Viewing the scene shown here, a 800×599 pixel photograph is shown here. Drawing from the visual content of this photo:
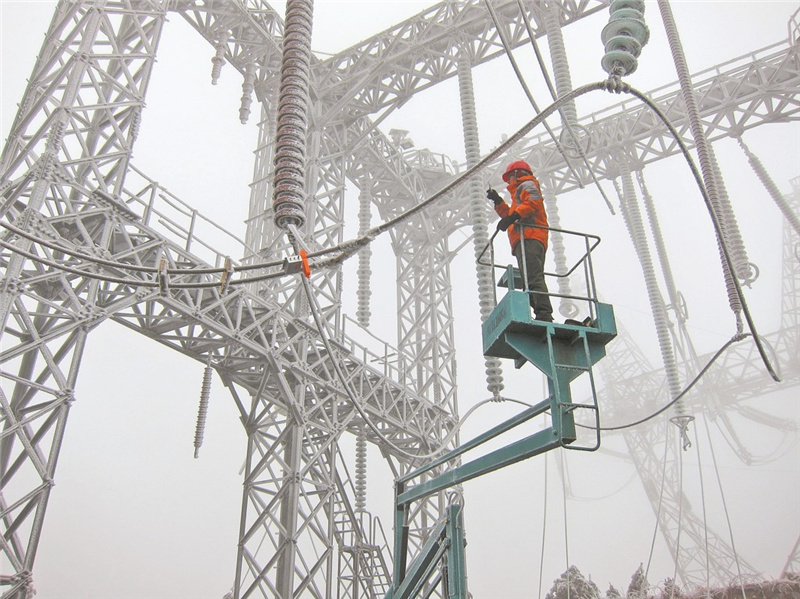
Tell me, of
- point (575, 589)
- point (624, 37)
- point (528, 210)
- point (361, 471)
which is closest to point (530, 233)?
point (528, 210)

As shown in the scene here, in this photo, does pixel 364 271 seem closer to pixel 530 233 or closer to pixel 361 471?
pixel 361 471

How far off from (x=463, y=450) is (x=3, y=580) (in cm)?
567

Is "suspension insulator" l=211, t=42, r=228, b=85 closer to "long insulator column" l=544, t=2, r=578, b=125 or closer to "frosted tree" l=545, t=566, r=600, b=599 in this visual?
"long insulator column" l=544, t=2, r=578, b=125

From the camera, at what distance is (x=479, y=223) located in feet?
36.7

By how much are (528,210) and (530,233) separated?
23cm

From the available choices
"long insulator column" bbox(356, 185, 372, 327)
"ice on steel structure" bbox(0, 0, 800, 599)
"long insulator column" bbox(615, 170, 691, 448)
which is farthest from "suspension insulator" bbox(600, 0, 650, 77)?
"long insulator column" bbox(356, 185, 372, 327)

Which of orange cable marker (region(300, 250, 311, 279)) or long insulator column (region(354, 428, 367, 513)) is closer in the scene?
orange cable marker (region(300, 250, 311, 279))

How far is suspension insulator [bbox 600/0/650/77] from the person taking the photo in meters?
5.43

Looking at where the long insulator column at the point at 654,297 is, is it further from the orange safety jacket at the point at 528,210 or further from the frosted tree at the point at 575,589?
the frosted tree at the point at 575,589

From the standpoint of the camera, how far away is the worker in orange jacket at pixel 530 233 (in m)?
6.70

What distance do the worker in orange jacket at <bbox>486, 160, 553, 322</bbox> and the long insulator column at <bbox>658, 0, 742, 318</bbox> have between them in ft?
5.14

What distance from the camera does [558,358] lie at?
638 cm

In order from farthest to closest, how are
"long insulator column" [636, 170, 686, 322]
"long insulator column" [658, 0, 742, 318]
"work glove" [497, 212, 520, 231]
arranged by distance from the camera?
"long insulator column" [636, 170, 686, 322], "work glove" [497, 212, 520, 231], "long insulator column" [658, 0, 742, 318]

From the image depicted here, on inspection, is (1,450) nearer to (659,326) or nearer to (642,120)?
(659,326)
